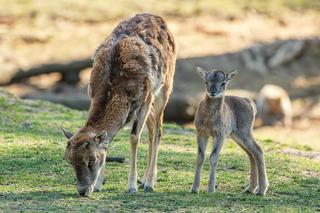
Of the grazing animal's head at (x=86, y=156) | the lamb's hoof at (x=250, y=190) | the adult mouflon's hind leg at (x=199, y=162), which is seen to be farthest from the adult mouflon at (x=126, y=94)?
the lamb's hoof at (x=250, y=190)

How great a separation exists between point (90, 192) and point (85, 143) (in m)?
0.57

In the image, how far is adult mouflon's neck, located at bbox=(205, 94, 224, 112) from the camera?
10.3 metres

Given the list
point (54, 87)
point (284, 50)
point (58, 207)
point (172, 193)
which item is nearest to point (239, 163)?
point (172, 193)

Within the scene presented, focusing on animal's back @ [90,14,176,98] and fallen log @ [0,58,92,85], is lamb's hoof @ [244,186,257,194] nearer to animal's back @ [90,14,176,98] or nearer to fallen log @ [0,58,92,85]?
animal's back @ [90,14,176,98]

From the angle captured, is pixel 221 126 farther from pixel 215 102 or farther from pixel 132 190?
pixel 132 190

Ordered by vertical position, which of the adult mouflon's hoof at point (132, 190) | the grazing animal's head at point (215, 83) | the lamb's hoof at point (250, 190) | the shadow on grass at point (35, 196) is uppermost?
the grazing animal's head at point (215, 83)

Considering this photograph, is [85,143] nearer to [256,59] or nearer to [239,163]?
[239,163]

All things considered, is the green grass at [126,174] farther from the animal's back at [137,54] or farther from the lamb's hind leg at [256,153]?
the animal's back at [137,54]

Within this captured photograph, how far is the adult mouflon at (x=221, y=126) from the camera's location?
10.2 m

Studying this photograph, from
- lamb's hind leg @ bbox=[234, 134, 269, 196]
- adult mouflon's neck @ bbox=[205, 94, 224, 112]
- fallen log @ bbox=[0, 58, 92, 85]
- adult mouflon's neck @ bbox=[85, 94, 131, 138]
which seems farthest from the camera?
fallen log @ bbox=[0, 58, 92, 85]

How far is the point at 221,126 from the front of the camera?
404 inches

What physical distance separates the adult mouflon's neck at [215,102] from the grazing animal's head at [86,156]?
1418 mm

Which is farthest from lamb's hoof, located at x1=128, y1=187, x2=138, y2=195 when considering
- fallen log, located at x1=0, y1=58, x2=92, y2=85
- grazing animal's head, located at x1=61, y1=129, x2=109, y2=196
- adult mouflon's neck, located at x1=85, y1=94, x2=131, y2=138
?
Result: fallen log, located at x1=0, y1=58, x2=92, y2=85

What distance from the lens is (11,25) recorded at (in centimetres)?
2547
